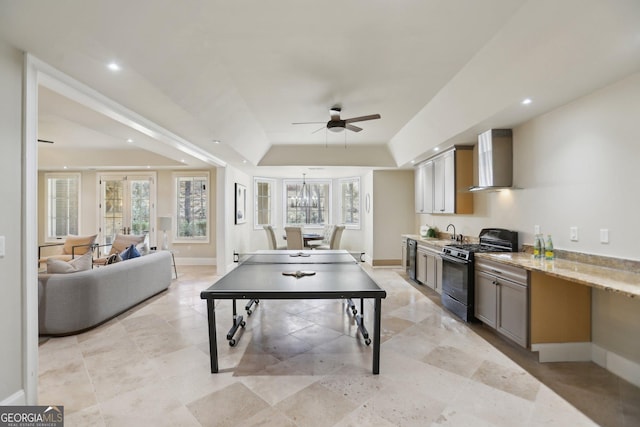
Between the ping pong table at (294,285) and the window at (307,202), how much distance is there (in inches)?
209

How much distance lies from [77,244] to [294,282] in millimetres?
6040

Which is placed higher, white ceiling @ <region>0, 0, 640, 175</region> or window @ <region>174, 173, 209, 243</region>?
white ceiling @ <region>0, 0, 640, 175</region>

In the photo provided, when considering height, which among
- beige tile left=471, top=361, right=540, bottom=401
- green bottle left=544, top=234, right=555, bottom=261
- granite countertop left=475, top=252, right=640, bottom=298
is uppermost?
green bottle left=544, top=234, right=555, bottom=261

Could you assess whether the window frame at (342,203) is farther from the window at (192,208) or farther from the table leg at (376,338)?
the table leg at (376,338)

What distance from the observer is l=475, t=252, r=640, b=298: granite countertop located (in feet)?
6.31

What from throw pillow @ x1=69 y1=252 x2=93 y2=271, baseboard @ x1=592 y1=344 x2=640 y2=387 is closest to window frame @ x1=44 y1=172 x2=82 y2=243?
throw pillow @ x1=69 y1=252 x2=93 y2=271

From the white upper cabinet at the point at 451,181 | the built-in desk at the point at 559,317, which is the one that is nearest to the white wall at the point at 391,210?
the white upper cabinet at the point at 451,181

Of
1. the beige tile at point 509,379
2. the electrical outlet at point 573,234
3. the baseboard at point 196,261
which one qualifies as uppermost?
the electrical outlet at point 573,234

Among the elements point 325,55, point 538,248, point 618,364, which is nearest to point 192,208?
point 325,55

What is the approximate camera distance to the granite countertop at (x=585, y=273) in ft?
6.31

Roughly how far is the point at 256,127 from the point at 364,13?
3.11 m

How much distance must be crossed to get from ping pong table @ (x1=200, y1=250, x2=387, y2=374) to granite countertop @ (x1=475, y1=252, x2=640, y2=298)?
1414mm

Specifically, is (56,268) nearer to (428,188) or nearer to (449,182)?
(449,182)

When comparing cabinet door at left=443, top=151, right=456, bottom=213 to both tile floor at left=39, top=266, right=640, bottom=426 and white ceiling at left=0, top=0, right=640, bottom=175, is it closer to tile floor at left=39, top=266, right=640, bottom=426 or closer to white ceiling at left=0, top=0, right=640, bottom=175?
white ceiling at left=0, top=0, right=640, bottom=175
